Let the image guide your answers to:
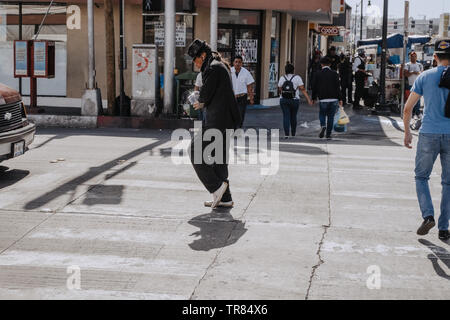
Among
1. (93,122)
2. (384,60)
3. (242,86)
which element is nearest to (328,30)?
(384,60)

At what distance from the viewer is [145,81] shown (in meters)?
17.4

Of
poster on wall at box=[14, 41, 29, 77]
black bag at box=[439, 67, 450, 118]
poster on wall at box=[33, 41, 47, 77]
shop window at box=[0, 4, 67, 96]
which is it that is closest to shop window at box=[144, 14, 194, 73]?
shop window at box=[0, 4, 67, 96]

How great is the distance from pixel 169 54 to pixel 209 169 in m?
10.2

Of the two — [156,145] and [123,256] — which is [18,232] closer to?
[123,256]

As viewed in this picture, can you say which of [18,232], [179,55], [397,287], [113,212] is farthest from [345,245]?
[179,55]

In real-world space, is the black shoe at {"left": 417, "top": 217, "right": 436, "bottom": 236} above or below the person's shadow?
above

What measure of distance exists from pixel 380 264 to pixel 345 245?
0.62 metres

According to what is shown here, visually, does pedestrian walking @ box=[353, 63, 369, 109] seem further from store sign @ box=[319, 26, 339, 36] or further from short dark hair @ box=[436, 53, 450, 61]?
short dark hair @ box=[436, 53, 450, 61]

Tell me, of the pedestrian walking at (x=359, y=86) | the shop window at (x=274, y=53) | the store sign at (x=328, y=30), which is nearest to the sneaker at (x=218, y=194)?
the shop window at (x=274, y=53)

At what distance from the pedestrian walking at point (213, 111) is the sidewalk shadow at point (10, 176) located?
299cm

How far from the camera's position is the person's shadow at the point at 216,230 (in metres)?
6.50

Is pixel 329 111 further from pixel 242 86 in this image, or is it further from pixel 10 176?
pixel 10 176

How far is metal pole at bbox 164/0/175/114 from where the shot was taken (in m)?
17.4

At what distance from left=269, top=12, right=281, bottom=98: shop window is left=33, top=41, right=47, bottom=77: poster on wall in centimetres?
756
